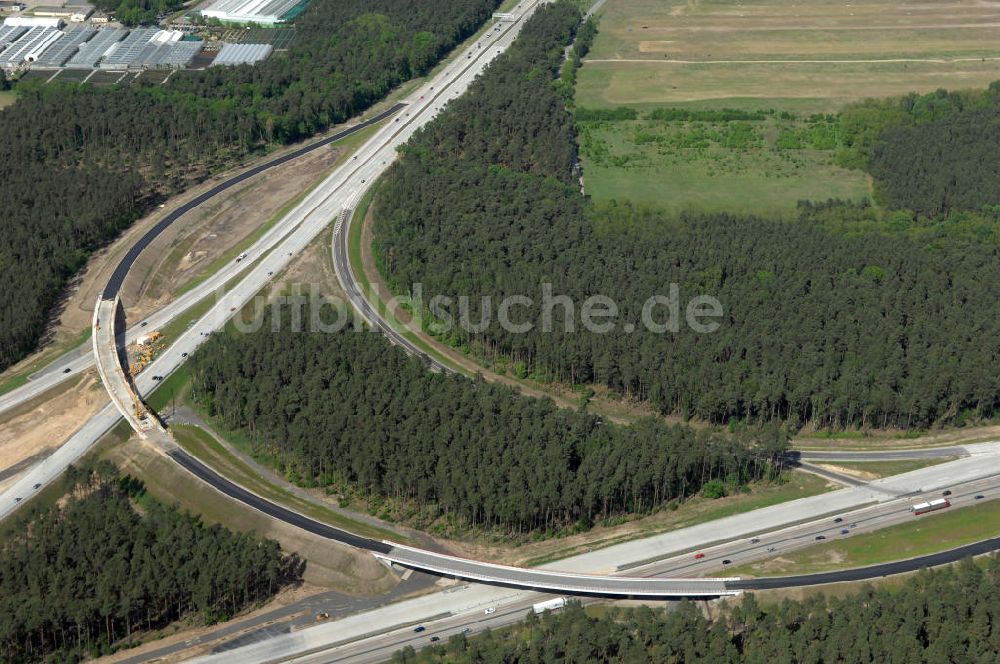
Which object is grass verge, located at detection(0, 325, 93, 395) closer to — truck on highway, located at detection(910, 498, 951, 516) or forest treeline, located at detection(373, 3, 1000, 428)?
forest treeline, located at detection(373, 3, 1000, 428)

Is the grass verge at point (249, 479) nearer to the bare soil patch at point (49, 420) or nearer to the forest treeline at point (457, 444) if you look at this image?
the forest treeline at point (457, 444)

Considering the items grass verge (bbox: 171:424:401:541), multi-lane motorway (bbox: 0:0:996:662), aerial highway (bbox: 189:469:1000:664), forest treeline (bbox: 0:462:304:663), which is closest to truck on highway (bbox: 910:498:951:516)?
aerial highway (bbox: 189:469:1000:664)

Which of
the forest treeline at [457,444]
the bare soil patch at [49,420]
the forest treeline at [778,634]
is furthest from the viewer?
the bare soil patch at [49,420]

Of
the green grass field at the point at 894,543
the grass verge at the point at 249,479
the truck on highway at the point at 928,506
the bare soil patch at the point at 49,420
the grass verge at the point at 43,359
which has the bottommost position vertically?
the green grass field at the point at 894,543

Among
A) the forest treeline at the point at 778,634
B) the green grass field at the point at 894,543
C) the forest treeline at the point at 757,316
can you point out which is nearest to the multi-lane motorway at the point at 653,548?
the green grass field at the point at 894,543

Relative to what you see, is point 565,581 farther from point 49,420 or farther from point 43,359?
point 43,359

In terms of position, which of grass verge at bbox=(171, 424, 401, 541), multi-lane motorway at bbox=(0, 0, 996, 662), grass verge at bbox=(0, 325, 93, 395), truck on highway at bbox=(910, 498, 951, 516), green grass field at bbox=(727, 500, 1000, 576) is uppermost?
grass verge at bbox=(0, 325, 93, 395)
